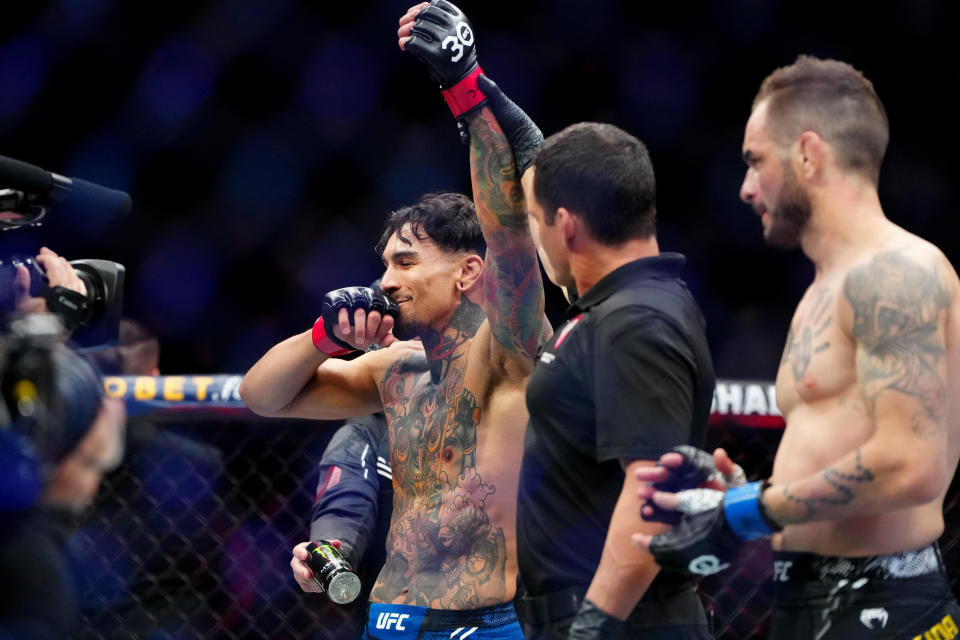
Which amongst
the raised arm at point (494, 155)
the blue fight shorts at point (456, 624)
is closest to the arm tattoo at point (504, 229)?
the raised arm at point (494, 155)

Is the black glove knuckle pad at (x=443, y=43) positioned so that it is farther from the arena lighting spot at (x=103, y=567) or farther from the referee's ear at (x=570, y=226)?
the arena lighting spot at (x=103, y=567)

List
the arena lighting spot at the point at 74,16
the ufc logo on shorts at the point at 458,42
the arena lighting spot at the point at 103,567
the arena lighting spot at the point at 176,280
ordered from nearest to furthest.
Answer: the ufc logo on shorts at the point at 458,42 → the arena lighting spot at the point at 103,567 → the arena lighting spot at the point at 74,16 → the arena lighting spot at the point at 176,280

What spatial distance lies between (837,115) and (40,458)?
114 centimetres

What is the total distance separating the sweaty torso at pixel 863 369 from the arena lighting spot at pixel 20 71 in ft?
8.54

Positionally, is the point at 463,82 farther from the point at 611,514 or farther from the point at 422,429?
the point at 611,514

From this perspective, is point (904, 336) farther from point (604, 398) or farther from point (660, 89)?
point (660, 89)

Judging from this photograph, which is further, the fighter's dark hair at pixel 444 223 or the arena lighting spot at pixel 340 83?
the arena lighting spot at pixel 340 83

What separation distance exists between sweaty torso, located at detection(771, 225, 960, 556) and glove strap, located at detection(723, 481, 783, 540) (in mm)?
68

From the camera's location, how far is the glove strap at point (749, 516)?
1.38 meters

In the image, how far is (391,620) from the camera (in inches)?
81.4

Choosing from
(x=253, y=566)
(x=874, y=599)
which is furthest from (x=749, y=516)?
(x=253, y=566)

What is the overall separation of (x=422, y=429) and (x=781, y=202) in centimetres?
89

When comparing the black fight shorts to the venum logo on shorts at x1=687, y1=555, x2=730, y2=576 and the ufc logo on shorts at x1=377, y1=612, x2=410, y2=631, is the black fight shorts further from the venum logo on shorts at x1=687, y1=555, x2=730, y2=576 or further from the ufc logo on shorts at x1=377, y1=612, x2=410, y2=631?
the ufc logo on shorts at x1=377, y1=612, x2=410, y2=631

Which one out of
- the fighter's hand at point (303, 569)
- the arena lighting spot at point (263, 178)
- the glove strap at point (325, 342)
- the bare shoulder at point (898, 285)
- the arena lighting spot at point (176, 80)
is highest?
the bare shoulder at point (898, 285)
